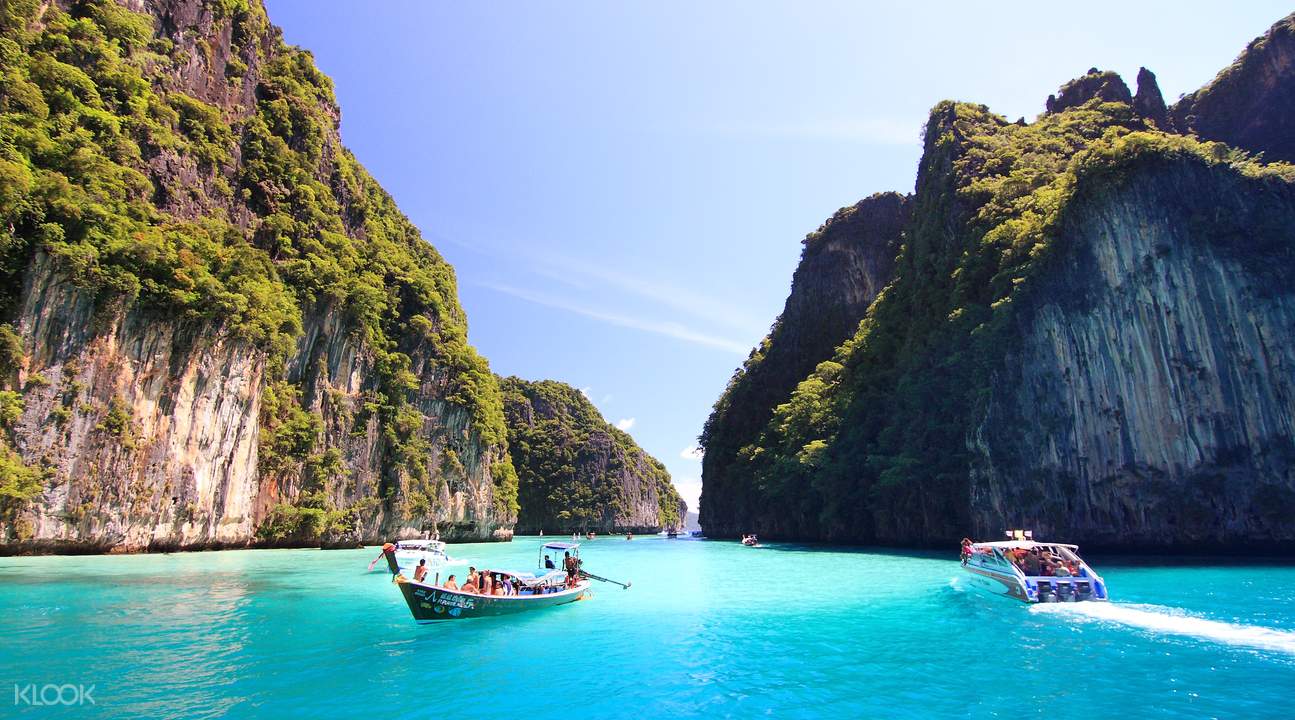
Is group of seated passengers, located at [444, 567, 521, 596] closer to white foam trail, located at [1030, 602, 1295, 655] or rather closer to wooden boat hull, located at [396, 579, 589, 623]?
wooden boat hull, located at [396, 579, 589, 623]

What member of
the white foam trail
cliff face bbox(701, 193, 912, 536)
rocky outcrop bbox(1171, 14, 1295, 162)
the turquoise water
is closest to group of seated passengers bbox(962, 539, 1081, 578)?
the white foam trail

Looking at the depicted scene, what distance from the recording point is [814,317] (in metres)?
83.8

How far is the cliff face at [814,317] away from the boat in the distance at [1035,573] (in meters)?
56.0

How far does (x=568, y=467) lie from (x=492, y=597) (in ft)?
322

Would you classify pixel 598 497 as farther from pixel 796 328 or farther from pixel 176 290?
pixel 176 290

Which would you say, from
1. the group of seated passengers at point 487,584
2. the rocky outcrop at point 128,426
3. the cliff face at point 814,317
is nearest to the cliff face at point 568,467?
the cliff face at point 814,317

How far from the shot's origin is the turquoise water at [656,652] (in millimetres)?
9477

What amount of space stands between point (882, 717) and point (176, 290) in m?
34.5

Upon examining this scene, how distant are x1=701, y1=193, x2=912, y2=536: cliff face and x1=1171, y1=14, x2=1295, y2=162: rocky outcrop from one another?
3068 cm

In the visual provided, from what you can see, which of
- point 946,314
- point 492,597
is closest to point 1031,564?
point 492,597

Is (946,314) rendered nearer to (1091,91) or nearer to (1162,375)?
(1162,375)

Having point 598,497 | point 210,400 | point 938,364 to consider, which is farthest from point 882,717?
point 598,497

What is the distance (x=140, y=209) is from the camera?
29.9 meters

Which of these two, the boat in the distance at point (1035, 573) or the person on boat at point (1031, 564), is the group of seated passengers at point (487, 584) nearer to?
the boat in the distance at point (1035, 573)
